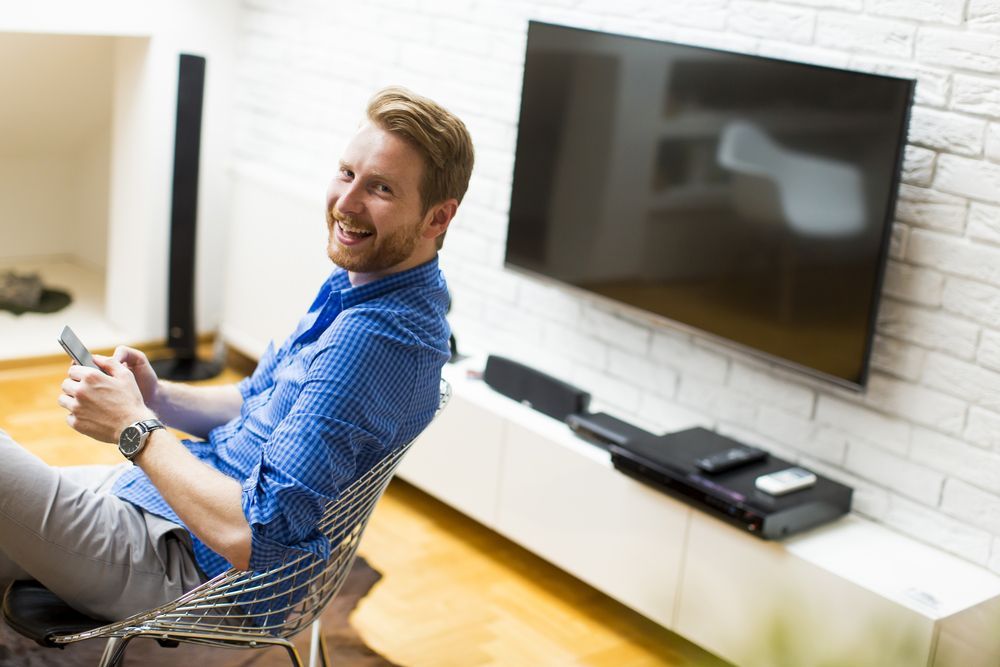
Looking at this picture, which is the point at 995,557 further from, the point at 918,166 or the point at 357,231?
the point at 357,231

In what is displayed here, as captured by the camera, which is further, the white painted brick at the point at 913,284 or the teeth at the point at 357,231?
the white painted brick at the point at 913,284

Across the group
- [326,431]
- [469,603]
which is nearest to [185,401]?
[326,431]

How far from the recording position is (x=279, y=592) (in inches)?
72.2

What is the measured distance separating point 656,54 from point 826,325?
0.81 metres

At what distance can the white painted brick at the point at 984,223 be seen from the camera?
7.99 feet

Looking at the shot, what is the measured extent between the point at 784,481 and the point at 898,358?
0.38 metres

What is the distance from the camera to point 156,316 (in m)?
4.57

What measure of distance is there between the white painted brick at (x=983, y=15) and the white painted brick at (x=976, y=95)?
10 centimetres

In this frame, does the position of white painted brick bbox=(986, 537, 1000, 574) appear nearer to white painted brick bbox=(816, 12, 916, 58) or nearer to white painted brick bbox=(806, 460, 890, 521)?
white painted brick bbox=(806, 460, 890, 521)

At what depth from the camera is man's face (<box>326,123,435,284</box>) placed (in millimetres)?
1814

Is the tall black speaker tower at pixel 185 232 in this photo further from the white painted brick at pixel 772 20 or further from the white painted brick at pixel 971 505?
the white painted brick at pixel 971 505

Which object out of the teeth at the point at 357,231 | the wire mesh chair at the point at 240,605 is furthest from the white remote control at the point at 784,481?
the teeth at the point at 357,231

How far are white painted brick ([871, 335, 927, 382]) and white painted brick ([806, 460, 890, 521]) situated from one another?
0.91ft

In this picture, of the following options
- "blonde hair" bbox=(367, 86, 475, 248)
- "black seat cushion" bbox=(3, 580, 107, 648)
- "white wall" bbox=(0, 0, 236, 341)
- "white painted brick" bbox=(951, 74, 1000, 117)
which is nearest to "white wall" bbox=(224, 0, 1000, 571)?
"white painted brick" bbox=(951, 74, 1000, 117)
